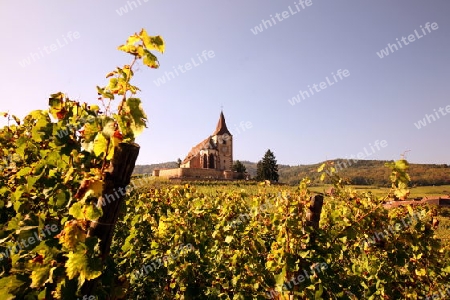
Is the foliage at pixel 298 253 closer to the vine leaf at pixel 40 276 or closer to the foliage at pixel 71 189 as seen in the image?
the foliage at pixel 71 189

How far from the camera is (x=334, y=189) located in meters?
3.59

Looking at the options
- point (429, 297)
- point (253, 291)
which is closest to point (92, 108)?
point (253, 291)

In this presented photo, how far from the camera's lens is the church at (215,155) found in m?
55.3

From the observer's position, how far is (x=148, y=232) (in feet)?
18.1

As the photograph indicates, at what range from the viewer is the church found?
55.3 metres

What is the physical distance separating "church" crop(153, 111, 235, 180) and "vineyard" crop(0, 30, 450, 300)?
1944 inches

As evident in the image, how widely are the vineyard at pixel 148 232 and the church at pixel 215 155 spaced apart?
49.4 m

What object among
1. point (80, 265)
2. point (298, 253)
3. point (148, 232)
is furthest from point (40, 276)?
point (148, 232)

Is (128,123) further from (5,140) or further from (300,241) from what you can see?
(5,140)

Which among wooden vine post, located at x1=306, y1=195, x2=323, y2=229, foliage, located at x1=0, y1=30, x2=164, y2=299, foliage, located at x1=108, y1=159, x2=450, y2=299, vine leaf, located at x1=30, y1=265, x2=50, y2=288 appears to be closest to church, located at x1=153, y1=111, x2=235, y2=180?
foliage, located at x1=108, y1=159, x2=450, y2=299

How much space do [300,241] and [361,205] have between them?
976 mm

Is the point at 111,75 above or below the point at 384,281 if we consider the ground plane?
above

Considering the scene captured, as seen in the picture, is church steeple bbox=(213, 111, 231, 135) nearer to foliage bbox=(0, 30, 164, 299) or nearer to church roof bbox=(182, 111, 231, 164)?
church roof bbox=(182, 111, 231, 164)

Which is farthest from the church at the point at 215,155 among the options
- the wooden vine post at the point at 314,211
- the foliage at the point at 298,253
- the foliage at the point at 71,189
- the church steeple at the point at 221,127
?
the foliage at the point at 71,189
